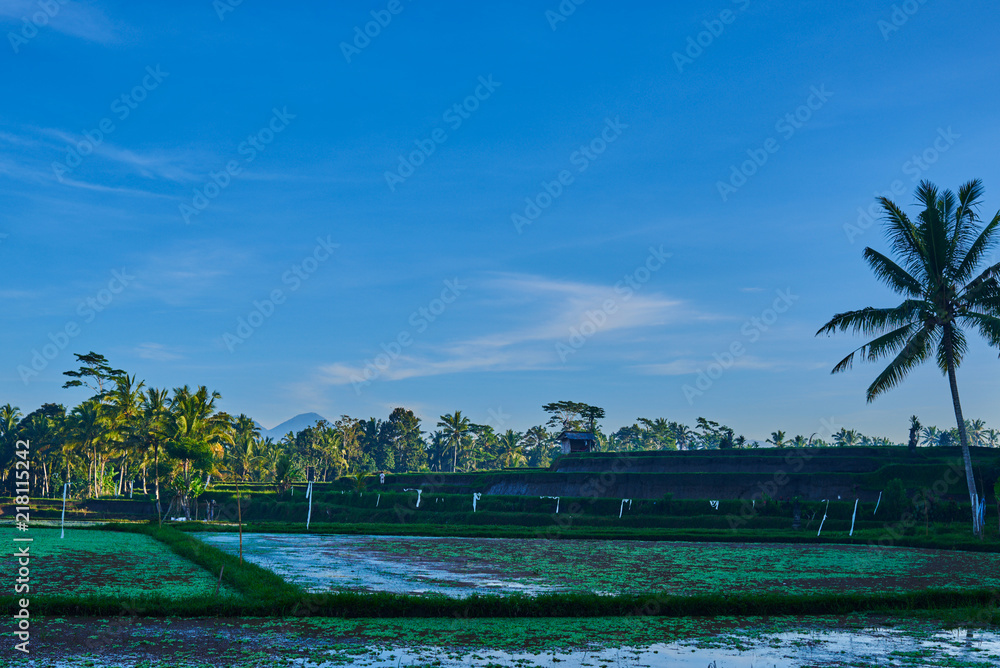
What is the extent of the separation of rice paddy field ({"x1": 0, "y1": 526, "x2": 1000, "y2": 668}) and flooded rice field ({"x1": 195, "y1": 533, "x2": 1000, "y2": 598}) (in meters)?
0.09

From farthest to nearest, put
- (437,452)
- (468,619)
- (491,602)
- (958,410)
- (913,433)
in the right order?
(437,452), (913,433), (958,410), (491,602), (468,619)

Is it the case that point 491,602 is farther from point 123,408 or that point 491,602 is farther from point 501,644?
point 123,408

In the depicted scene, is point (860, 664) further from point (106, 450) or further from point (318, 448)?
point (318, 448)

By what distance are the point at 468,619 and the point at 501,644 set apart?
2.03 meters

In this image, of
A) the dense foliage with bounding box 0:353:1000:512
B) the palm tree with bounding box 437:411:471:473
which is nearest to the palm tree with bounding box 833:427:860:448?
the dense foliage with bounding box 0:353:1000:512

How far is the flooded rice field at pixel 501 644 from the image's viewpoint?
9.01 meters

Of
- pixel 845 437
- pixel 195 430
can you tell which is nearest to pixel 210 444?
pixel 195 430

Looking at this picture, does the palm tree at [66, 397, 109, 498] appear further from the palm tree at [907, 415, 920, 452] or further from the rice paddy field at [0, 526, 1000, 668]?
the palm tree at [907, 415, 920, 452]

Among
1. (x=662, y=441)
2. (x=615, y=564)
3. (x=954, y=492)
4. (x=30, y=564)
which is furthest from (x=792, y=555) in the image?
(x=662, y=441)

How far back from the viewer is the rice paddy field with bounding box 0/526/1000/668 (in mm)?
9336

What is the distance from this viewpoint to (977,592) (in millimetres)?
14758

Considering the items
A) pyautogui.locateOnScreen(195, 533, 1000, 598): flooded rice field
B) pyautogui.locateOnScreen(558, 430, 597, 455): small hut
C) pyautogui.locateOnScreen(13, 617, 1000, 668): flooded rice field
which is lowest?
pyautogui.locateOnScreen(195, 533, 1000, 598): flooded rice field

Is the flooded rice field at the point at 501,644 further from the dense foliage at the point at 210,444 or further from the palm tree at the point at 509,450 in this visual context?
the palm tree at the point at 509,450

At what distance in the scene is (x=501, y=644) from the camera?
1016cm
